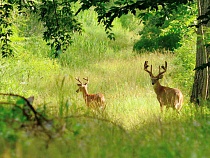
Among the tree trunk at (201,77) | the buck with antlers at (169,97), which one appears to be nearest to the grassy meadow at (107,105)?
the buck with antlers at (169,97)

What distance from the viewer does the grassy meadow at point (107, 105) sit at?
4488 millimetres

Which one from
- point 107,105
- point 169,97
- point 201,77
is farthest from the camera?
point 107,105

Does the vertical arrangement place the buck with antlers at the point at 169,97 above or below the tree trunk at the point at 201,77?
below

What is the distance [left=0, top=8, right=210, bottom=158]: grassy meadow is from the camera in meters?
4.49

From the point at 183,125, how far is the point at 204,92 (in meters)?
4.96

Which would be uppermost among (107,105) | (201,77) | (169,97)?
(201,77)

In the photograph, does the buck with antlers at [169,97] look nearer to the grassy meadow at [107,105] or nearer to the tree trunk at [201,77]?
the grassy meadow at [107,105]

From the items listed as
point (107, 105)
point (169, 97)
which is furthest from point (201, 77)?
point (107, 105)

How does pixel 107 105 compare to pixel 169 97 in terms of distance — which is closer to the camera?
pixel 169 97

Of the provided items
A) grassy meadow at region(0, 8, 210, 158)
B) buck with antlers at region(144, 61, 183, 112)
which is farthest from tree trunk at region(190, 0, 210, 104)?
buck with antlers at region(144, 61, 183, 112)

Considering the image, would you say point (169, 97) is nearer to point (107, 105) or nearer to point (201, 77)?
point (201, 77)

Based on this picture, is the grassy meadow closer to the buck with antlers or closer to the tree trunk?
the buck with antlers

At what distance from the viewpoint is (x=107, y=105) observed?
41.4 ft

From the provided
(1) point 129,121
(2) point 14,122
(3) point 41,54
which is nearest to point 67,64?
(3) point 41,54
